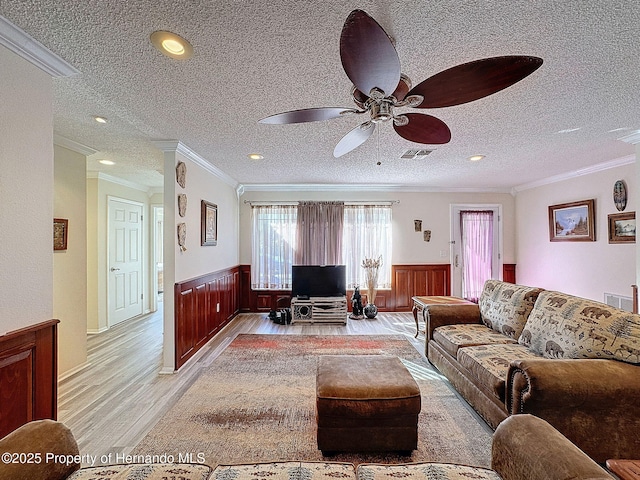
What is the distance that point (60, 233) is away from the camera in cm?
322

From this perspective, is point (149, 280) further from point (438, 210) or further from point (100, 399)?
point (438, 210)

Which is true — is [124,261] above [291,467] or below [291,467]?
above

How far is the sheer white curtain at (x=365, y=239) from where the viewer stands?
5.90 m

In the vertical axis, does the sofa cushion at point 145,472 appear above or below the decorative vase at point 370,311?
above

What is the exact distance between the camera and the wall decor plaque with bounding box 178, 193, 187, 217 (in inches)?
131

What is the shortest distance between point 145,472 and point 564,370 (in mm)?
2157

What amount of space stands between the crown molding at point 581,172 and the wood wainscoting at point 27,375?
5945 mm

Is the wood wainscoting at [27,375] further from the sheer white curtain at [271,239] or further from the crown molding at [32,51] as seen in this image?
the sheer white curtain at [271,239]

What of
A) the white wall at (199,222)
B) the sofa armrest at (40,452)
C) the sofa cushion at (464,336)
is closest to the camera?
the sofa armrest at (40,452)

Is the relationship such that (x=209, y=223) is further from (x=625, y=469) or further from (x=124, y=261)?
(x=625, y=469)

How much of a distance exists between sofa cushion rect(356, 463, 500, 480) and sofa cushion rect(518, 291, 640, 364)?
1462 millimetres

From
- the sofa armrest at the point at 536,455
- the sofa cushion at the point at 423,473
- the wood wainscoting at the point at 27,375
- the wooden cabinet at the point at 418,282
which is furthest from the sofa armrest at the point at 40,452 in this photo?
the wooden cabinet at the point at 418,282

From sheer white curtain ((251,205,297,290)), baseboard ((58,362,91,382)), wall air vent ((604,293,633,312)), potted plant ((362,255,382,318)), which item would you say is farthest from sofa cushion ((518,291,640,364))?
baseboard ((58,362,91,382))

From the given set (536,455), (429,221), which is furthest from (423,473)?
(429,221)
